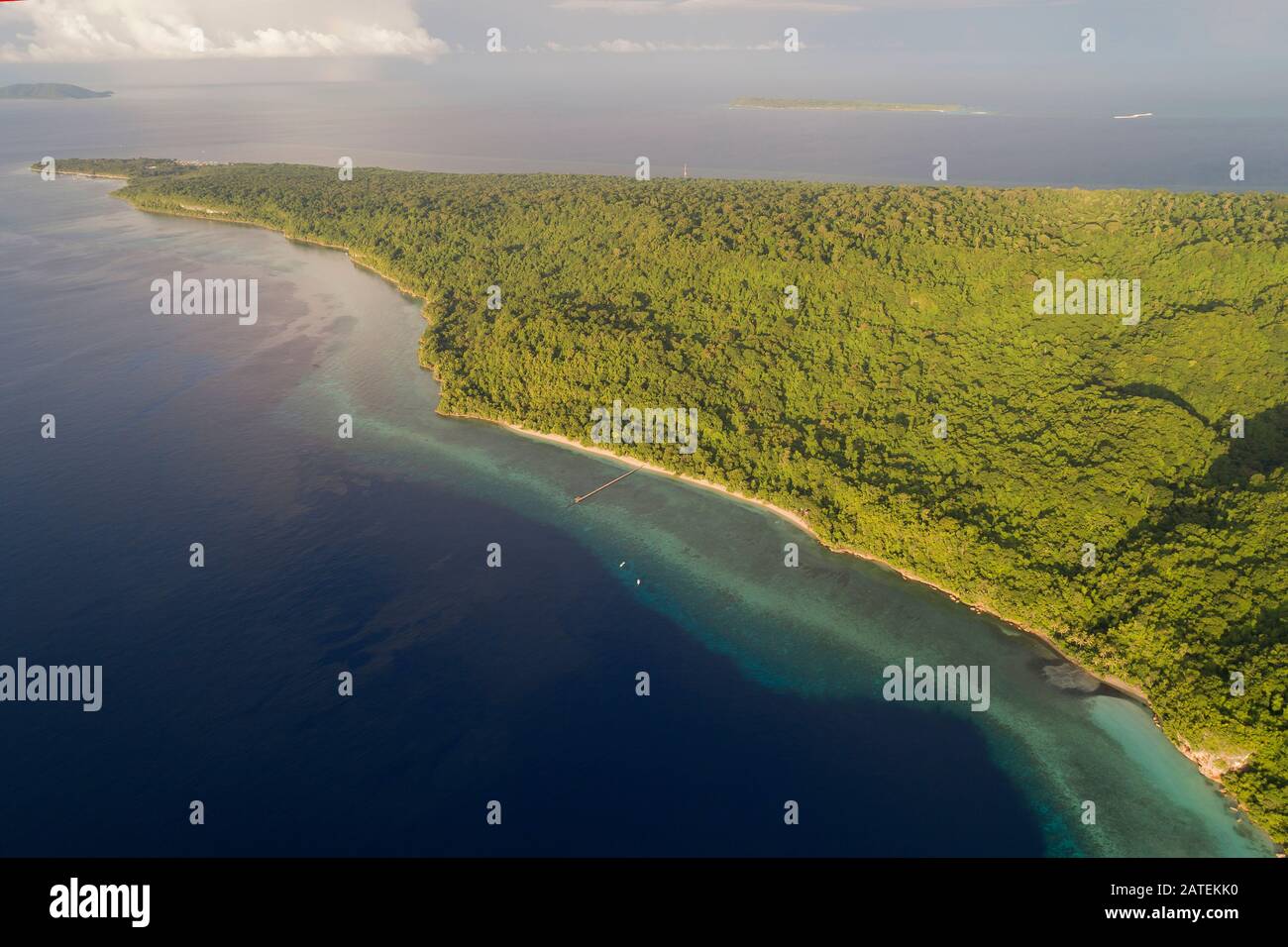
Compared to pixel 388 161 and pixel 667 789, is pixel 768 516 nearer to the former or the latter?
pixel 667 789

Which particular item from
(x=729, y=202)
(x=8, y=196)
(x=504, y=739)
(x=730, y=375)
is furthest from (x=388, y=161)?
(x=504, y=739)

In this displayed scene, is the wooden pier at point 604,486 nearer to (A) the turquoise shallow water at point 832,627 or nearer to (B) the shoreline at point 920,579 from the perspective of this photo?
(A) the turquoise shallow water at point 832,627

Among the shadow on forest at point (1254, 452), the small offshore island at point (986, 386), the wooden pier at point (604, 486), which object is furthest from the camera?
the wooden pier at point (604, 486)

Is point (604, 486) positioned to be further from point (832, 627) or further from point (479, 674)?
point (832, 627)

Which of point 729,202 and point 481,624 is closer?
point 481,624

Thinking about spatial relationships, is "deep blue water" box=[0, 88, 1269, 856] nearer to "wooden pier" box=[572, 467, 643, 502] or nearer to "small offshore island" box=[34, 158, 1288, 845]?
"wooden pier" box=[572, 467, 643, 502]

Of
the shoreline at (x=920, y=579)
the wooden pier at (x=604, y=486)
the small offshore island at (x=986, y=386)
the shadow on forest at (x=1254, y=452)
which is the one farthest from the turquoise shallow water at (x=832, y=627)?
the shadow on forest at (x=1254, y=452)

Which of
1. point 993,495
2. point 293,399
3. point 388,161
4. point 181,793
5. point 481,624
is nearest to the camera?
point 181,793

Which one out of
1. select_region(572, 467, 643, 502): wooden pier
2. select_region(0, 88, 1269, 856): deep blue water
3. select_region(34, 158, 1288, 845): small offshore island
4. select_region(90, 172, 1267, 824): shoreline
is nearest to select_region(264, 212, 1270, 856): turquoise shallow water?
select_region(0, 88, 1269, 856): deep blue water
